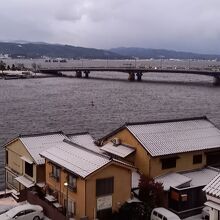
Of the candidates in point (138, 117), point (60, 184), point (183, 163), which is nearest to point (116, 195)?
point (60, 184)

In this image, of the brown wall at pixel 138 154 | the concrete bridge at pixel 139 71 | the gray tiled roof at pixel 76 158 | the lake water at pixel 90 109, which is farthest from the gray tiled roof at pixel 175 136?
the concrete bridge at pixel 139 71

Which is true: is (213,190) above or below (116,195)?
above

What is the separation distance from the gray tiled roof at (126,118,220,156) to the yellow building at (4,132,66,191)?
15.9 ft

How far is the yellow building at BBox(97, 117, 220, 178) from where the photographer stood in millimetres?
22922

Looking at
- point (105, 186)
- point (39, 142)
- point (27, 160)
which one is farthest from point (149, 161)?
point (39, 142)

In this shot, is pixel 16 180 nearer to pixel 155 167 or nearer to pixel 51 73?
pixel 155 167

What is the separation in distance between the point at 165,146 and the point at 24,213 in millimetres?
7862

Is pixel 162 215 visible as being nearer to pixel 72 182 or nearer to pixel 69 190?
pixel 72 182

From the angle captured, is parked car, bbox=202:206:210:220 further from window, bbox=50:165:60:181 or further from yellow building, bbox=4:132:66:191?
yellow building, bbox=4:132:66:191

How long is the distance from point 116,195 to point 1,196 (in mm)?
7217

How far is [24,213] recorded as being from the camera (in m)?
19.9

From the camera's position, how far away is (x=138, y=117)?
61.3 metres

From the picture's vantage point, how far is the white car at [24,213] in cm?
1978

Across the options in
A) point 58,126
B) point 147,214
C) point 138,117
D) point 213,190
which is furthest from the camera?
point 138,117
